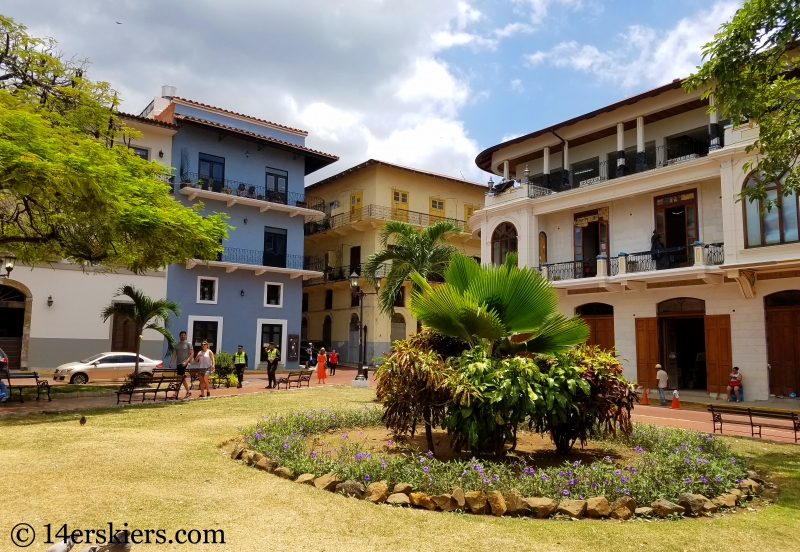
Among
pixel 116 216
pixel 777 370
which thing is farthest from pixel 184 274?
pixel 777 370

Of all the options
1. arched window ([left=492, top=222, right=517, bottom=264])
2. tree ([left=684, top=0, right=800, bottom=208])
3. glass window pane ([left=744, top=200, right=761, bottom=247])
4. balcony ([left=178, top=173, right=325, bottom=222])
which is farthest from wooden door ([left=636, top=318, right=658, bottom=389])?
balcony ([left=178, top=173, right=325, bottom=222])

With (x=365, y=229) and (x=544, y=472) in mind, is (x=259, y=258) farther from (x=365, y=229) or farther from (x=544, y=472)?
(x=544, y=472)

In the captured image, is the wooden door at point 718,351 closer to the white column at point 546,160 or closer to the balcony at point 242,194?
the white column at point 546,160

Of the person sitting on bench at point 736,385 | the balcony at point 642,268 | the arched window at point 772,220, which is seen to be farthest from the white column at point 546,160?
the person sitting on bench at point 736,385

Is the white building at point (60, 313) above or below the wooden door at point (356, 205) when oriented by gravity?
below

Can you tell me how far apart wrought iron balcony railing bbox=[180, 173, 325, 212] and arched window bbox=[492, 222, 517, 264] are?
12.6 m

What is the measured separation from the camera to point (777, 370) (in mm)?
17703

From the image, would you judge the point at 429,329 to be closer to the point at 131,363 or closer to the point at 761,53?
the point at 761,53

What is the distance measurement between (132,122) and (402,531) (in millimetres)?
26541

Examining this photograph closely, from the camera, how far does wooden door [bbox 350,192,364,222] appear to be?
36372mm

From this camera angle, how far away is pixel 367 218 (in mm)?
35312

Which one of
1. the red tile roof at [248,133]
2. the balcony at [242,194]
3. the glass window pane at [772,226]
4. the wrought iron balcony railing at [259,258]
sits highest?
the red tile roof at [248,133]

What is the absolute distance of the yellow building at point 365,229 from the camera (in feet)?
118

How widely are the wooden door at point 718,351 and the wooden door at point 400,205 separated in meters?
20.8
